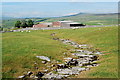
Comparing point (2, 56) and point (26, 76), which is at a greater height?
point (2, 56)

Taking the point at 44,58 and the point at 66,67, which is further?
the point at 44,58

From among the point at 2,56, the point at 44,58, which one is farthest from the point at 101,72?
the point at 2,56

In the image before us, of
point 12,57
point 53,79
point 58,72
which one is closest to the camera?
point 53,79

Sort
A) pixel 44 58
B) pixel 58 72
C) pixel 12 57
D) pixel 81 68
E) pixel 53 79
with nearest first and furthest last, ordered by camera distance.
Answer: pixel 53 79, pixel 58 72, pixel 81 68, pixel 12 57, pixel 44 58

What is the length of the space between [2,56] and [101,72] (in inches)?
701

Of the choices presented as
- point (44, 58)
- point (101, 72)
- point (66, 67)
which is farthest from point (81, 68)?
point (44, 58)

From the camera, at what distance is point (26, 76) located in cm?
2483

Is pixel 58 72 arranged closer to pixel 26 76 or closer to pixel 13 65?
pixel 26 76

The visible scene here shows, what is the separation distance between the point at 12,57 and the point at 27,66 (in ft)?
14.7

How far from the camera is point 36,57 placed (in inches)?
1315

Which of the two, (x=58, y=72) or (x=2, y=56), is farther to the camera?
(x=2, y=56)

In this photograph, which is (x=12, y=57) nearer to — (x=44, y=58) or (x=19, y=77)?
(x=44, y=58)

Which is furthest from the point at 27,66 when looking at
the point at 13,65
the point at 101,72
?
the point at 101,72

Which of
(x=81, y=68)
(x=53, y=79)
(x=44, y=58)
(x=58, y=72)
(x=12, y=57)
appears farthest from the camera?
(x=44, y=58)
